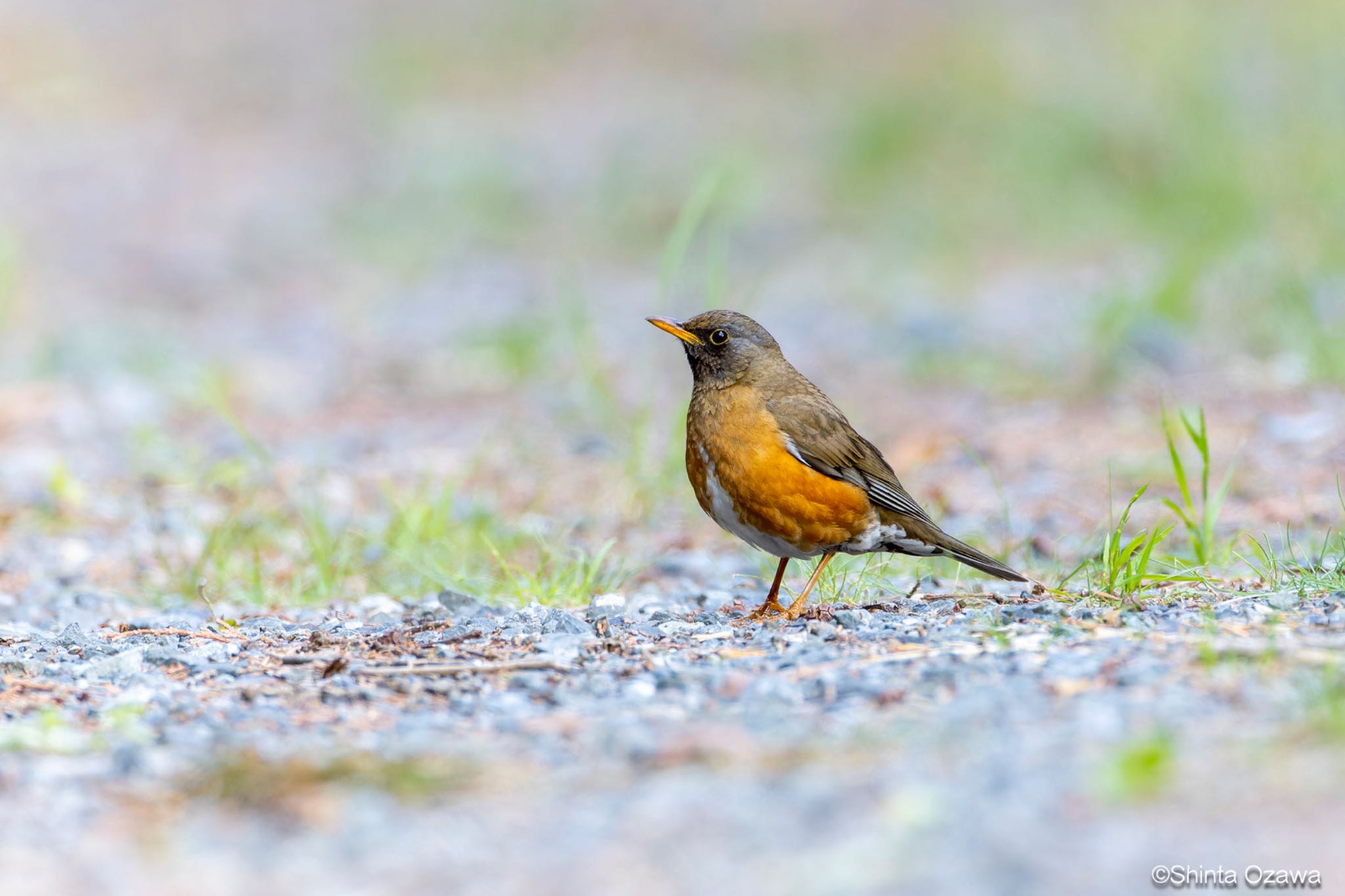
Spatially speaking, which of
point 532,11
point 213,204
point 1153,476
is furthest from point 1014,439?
point 532,11

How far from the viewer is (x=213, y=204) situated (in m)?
18.5

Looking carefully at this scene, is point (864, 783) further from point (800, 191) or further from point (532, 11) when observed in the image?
point (532, 11)

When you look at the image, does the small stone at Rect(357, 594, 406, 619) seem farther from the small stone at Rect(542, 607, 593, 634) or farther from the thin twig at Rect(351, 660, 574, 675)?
the thin twig at Rect(351, 660, 574, 675)

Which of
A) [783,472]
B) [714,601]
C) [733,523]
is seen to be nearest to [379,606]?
[714,601]

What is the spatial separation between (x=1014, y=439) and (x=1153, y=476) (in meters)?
1.10

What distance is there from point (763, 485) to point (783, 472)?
0.32 feet

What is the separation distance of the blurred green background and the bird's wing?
1.25 ft

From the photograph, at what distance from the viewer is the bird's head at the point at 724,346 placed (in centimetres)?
601

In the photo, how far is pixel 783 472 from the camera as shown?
5.59m

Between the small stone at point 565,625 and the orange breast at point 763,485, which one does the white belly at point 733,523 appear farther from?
the small stone at point 565,625

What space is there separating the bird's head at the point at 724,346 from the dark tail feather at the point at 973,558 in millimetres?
876

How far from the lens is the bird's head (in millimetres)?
6012

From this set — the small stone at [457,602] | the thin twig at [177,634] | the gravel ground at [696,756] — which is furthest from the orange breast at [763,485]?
the thin twig at [177,634]

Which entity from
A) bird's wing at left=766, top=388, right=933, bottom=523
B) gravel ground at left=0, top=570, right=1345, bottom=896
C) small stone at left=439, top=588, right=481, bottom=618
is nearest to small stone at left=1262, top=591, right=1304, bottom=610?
gravel ground at left=0, top=570, right=1345, bottom=896
